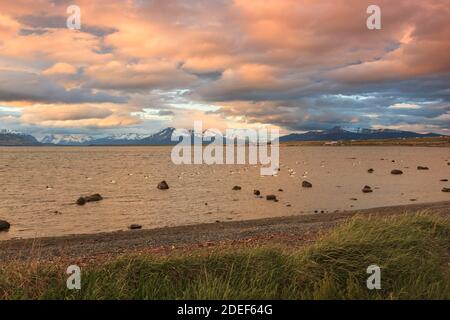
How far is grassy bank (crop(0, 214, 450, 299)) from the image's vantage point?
261 inches

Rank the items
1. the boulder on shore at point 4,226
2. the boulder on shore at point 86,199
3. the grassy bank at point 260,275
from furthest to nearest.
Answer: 1. the boulder on shore at point 86,199
2. the boulder on shore at point 4,226
3. the grassy bank at point 260,275

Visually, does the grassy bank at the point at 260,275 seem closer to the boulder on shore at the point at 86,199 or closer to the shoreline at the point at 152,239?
the shoreline at the point at 152,239

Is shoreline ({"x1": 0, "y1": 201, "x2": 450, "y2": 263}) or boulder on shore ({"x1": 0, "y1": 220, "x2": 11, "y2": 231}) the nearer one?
shoreline ({"x1": 0, "y1": 201, "x2": 450, "y2": 263})

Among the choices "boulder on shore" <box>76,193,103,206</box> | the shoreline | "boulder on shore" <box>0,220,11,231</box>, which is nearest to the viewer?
the shoreline

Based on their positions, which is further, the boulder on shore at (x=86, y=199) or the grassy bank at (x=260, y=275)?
the boulder on shore at (x=86, y=199)

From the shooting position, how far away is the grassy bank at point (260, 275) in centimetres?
663

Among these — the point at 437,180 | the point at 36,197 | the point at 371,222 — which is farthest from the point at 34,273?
the point at 437,180

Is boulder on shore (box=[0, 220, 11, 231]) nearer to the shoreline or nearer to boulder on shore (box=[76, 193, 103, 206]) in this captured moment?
the shoreline

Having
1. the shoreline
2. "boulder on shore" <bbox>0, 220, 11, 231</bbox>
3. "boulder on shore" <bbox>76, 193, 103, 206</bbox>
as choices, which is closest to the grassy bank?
the shoreline

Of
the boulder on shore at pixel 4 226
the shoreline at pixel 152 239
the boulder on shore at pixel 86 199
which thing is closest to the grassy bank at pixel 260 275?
the shoreline at pixel 152 239

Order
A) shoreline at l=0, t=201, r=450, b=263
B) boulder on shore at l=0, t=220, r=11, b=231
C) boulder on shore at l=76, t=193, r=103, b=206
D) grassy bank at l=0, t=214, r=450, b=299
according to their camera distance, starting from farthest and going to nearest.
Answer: boulder on shore at l=76, t=193, r=103, b=206 → boulder on shore at l=0, t=220, r=11, b=231 → shoreline at l=0, t=201, r=450, b=263 → grassy bank at l=0, t=214, r=450, b=299

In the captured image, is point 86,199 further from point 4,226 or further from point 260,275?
point 260,275

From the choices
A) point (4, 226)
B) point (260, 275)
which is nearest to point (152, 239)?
point (4, 226)

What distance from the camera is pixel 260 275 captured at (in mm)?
7516
